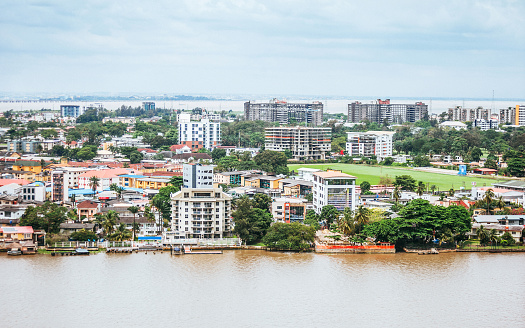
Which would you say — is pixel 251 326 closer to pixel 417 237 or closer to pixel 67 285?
pixel 67 285

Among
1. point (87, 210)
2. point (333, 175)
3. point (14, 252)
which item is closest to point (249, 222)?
point (333, 175)

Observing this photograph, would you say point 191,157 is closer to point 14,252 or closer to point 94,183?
point 94,183

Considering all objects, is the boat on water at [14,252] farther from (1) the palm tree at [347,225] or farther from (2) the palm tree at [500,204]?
(2) the palm tree at [500,204]

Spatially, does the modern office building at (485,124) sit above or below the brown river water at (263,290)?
above

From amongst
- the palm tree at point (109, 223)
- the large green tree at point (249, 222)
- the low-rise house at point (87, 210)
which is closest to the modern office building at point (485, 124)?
the large green tree at point (249, 222)

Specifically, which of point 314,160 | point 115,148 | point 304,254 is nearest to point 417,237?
point 304,254
